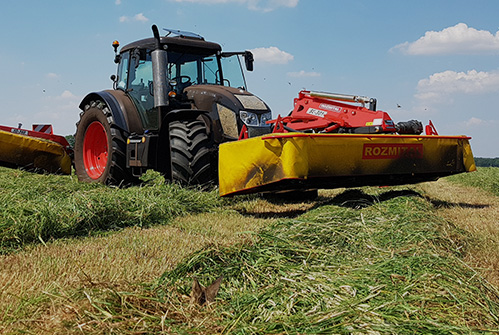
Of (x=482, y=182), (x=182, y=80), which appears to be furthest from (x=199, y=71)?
(x=482, y=182)

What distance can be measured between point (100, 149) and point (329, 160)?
4730 millimetres

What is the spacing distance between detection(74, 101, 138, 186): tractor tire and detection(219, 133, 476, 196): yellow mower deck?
8.01 ft

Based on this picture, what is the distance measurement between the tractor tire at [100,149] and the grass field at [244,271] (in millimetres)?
2190

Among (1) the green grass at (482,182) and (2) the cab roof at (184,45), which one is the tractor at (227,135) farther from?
(1) the green grass at (482,182)

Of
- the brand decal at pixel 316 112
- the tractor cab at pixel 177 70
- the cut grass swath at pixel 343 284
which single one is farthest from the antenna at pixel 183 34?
the cut grass swath at pixel 343 284

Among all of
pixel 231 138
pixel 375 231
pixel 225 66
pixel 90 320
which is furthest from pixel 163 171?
pixel 90 320

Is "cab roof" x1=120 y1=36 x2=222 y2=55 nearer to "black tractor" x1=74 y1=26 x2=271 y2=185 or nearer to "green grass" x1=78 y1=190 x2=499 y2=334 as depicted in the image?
"black tractor" x1=74 y1=26 x2=271 y2=185

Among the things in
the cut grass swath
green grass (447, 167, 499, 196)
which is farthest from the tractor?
green grass (447, 167, 499, 196)

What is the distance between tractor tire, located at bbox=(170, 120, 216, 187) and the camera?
6.00 m

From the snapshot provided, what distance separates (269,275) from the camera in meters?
2.69

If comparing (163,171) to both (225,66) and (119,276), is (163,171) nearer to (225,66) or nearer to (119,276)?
(225,66)

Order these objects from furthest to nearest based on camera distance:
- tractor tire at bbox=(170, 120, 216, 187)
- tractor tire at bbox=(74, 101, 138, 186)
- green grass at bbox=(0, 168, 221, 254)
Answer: tractor tire at bbox=(74, 101, 138, 186)
tractor tire at bbox=(170, 120, 216, 187)
green grass at bbox=(0, 168, 221, 254)

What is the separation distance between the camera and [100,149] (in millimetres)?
8398

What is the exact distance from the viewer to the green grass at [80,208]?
408 cm
